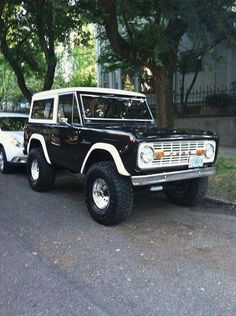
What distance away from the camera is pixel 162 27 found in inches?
408

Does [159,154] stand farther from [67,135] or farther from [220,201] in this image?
[220,201]

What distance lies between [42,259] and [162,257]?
1346 mm

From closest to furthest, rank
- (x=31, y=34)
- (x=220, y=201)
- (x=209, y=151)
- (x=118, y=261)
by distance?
(x=118, y=261)
(x=209, y=151)
(x=220, y=201)
(x=31, y=34)

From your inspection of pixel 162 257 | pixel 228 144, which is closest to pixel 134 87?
pixel 228 144

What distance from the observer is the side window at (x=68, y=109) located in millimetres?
7250

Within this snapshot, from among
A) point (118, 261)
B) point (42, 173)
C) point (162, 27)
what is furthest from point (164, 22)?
point (118, 261)

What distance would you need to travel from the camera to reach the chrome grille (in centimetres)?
601

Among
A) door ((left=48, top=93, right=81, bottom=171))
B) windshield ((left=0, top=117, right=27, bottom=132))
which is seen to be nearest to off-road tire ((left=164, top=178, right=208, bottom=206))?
door ((left=48, top=93, right=81, bottom=171))

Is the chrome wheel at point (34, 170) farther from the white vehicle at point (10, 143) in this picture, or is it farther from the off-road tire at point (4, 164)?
the off-road tire at point (4, 164)

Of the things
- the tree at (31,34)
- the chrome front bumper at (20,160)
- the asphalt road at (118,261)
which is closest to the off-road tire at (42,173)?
the asphalt road at (118,261)

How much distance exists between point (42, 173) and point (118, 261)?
12.4 feet

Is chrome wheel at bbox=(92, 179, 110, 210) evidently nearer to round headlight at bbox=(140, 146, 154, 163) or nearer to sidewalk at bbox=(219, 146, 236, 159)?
round headlight at bbox=(140, 146, 154, 163)

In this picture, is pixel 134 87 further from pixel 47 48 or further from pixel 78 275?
pixel 78 275

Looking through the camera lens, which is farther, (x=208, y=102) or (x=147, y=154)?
(x=208, y=102)
